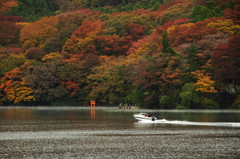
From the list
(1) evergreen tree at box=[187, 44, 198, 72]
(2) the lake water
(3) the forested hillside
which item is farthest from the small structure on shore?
(2) the lake water

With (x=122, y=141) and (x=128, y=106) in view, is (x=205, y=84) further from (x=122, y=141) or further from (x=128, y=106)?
(x=122, y=141)

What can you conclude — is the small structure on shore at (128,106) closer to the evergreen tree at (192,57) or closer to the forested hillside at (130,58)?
the forested hillside at (130,58)

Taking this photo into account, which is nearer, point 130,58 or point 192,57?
point 192,57

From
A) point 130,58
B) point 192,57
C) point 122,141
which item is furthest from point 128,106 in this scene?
point 122,141

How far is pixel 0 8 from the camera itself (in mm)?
147125

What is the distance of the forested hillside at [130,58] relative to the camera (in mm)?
71838

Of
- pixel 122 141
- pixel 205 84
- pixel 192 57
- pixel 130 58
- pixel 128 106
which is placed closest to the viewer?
pixel 122 141

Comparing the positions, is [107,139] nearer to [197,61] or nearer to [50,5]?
[197,61]

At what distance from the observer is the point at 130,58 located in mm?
89375

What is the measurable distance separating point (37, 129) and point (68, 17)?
2986 inches

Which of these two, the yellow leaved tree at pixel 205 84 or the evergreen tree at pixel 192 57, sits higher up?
the evergreen tree at pixel 192 57

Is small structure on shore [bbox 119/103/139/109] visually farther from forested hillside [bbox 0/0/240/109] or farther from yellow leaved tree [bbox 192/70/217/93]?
yellow leaved tree [bbox 192/70/217/93]

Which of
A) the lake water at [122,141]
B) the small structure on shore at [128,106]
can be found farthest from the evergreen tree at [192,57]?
the lake water at [122,141]

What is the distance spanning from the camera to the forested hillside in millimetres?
71838
